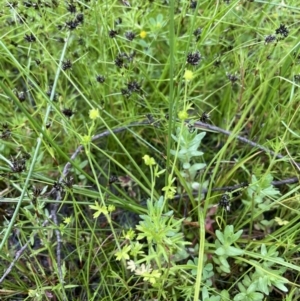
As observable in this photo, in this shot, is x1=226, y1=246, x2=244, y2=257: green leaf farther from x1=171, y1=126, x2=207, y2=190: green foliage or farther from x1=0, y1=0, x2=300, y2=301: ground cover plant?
x1=171, y1=126, x2=207, y2=190: green foliage

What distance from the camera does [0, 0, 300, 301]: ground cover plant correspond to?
3.20ft

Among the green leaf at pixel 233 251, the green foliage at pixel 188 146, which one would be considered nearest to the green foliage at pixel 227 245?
the green leaf at pixel 233 251

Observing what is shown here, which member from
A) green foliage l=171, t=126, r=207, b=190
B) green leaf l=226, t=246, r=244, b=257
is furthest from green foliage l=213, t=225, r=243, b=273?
green foliage l=171, t=126, r=207, b=190

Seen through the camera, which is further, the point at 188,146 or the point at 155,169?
the point at 188,146

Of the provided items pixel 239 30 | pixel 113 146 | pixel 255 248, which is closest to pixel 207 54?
pixel 239 30

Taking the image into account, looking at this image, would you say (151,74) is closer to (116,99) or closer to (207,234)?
(116,99)

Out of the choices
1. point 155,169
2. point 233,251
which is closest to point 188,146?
point 155,169

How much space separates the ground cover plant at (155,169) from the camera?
975 millimetres

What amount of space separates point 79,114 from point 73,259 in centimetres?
45

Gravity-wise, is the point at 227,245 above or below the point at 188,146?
below

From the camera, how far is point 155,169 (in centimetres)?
92

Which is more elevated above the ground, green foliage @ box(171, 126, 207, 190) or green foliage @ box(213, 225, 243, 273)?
green foliage @ box(171, 126, 207, 190)

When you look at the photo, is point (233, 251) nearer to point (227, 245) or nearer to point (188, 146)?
point (227, 245)

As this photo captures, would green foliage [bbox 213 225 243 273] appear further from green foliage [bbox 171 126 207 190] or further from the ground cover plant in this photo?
green foliage [bbox 171 126 207 190]
